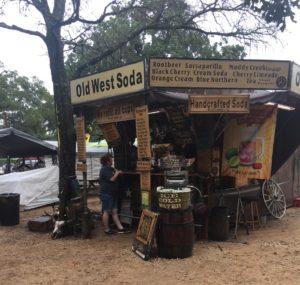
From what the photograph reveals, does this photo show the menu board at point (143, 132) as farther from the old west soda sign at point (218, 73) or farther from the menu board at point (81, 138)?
the menu board at point (81, 138)

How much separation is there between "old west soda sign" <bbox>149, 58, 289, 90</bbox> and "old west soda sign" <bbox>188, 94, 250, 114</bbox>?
197mm

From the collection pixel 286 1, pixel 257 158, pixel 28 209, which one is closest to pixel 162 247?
pixel 257 158

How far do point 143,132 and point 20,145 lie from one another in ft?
31.0

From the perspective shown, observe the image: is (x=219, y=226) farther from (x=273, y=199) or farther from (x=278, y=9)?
(x=278, y=9)

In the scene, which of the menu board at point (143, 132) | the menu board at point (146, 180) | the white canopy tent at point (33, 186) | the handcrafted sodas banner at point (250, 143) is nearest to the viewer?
the menu board at point (143, 132)

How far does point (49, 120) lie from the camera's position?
173 feet

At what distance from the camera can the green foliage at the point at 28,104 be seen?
46.4 meters

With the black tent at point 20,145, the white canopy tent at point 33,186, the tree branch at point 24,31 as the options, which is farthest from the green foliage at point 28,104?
the tree branch at point 24,31

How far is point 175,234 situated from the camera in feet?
24.3

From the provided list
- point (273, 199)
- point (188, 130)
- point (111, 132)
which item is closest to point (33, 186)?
point (111, 132)

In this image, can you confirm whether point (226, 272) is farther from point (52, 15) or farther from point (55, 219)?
Result: point (52, 15)

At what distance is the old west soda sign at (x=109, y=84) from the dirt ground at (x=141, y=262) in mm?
2757

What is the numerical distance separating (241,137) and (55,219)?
14.2 feet

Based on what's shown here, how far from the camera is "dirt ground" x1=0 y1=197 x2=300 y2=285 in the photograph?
6.41m
